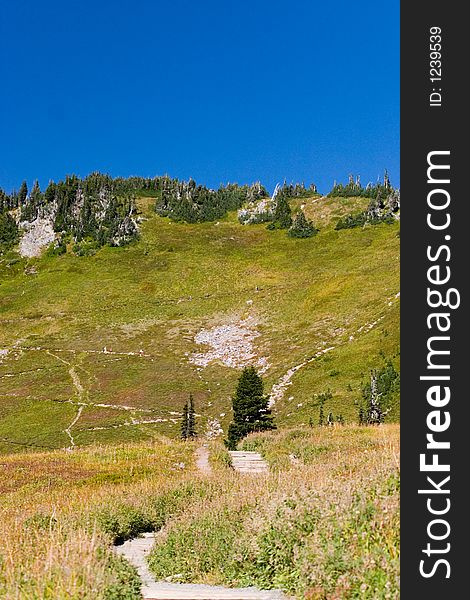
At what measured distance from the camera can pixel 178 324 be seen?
115812 mm

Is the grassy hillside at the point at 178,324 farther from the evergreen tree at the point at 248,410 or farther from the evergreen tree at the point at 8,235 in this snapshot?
the evergreen tree at the point at 8,235

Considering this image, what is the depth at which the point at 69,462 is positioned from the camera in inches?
1136

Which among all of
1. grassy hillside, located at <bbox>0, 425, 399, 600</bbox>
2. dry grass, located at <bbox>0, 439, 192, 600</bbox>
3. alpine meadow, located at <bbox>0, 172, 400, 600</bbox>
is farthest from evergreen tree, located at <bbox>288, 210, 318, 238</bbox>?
grassy hillside, located at <bbox>0, 425, 399, 600</bbox>

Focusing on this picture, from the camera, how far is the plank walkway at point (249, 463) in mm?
21869

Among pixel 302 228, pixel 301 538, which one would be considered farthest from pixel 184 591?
pixel 302 228

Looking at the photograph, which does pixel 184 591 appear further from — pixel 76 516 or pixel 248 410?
pixel 248 410

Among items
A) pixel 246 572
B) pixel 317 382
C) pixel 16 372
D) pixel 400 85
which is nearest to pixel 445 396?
pixel 400 85

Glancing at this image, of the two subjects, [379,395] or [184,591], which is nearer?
[184,591]

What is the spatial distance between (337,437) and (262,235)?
16801cm

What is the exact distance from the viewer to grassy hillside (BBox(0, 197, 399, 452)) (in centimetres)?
6531

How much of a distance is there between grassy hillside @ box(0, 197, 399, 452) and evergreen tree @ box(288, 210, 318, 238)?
3395 mm

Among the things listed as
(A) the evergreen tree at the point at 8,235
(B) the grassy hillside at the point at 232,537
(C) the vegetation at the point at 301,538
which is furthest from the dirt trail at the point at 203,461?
(A) the evergreen tree at the point at 8,235

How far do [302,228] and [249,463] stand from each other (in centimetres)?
16408

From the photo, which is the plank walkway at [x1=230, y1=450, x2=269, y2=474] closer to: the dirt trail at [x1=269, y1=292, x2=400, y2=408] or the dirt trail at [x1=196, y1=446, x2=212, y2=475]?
the dirt trail at [x1=196, y1=446, x2=212, y2=475]
